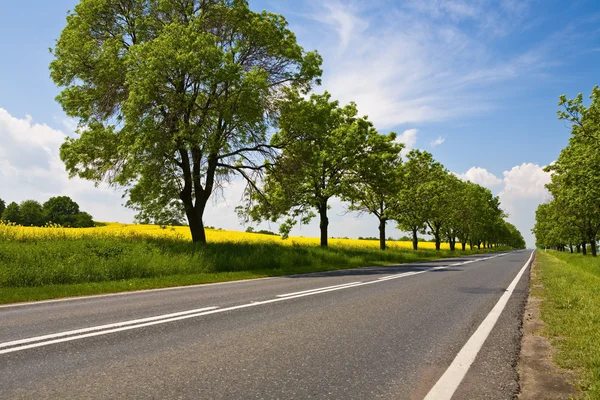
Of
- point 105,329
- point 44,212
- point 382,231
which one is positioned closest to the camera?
point 105,329

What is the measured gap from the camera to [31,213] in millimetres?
71062

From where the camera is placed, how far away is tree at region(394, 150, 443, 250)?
41906mm

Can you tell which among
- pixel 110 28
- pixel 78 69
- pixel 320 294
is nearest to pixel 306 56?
pixel 110 28

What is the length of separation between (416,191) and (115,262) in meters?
34.9

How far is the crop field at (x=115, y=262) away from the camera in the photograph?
1148cm

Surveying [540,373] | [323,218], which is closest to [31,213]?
[323,218]

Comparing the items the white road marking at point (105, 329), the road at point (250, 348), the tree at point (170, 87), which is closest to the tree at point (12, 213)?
the tree at point (170, 87)

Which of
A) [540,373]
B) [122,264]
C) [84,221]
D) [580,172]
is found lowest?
[540,373]

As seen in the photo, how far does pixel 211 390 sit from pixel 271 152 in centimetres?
2008

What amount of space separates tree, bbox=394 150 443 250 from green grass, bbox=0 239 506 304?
2195cm

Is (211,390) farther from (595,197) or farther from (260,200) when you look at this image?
(595,197)

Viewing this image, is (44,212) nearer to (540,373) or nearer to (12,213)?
(12,213)

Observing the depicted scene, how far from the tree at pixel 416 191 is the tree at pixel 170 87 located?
72.8 feet

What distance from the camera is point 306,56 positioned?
23.5 meters
